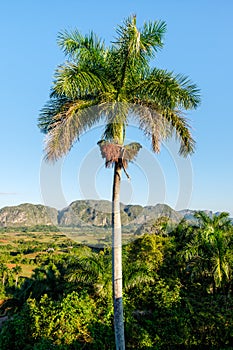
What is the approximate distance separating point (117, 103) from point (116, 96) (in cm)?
26

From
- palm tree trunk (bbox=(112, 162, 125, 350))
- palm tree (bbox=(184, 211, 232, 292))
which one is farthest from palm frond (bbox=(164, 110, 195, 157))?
palm tree (bbox=(184, 211, 232, 292))

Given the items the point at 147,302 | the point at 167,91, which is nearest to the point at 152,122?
the point at 167,91

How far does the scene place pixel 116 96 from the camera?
6980 mm

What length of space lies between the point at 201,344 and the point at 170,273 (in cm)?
441

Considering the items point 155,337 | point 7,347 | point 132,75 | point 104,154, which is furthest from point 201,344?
point 132,75

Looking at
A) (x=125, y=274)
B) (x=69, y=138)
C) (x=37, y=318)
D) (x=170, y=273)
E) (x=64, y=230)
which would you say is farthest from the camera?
(x=170, y=273)

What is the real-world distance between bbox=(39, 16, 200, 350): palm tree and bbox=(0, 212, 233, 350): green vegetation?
3.01 metres

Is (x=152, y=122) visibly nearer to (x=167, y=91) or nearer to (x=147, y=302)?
(x=167, y=91)

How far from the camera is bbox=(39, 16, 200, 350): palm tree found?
21.3ft

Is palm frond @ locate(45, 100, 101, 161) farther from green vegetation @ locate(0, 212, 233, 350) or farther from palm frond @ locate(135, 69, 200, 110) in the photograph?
green vegetation @ locate(0, 212, 233, 350)

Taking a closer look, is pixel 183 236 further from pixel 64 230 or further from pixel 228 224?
pixel 64 230

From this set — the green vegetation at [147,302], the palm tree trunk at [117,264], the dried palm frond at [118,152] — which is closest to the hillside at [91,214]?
the palm tree trunk at [117,264]

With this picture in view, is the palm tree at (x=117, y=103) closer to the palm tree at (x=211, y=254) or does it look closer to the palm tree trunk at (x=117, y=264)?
the palm tree trunk at (x=117, y=264)

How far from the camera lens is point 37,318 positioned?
9.09 metres
